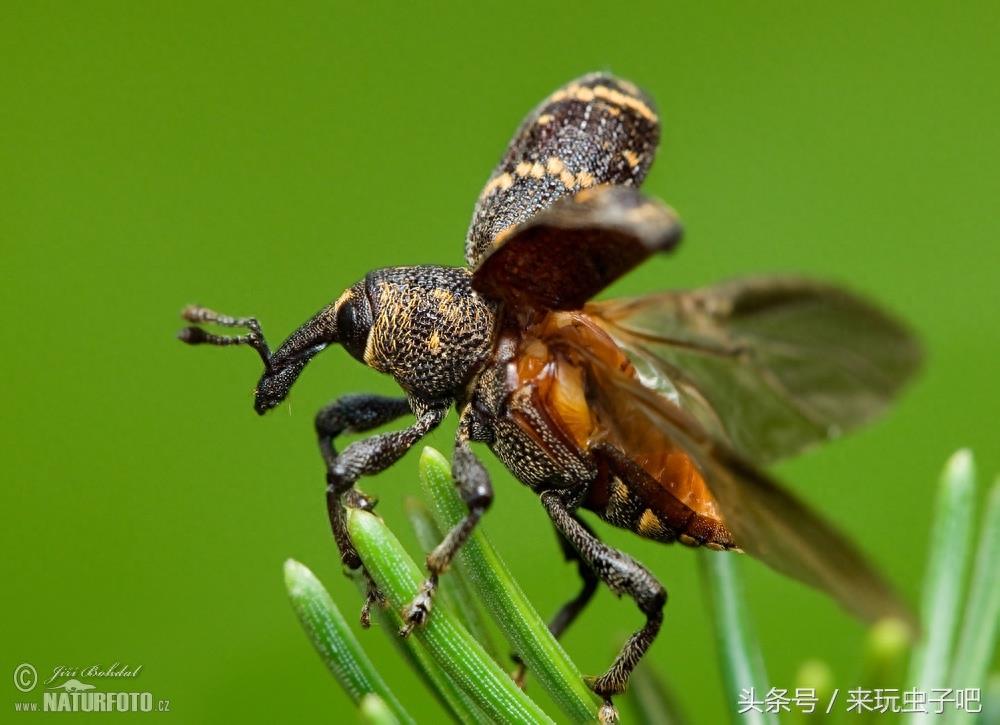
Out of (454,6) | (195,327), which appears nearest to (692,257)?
(454,6)

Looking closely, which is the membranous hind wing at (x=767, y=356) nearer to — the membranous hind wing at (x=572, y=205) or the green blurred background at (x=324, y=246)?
the membranous hind wing at (x=572, y=205)

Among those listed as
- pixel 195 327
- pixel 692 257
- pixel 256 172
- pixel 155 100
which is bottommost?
pixel 195 327

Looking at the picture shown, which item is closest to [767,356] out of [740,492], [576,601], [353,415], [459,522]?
[740,492]

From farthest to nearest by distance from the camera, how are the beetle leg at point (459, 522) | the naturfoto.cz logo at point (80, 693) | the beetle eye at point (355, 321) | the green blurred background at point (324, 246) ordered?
1. the green blurred background at point (324, 246)
2. the beetle eye at point (355, 321)
3. the naturfoto.cz logo at point (80, 693)
4. the beetle leg at point (459, 522)

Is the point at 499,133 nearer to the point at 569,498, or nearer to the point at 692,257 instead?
the point at 692,257

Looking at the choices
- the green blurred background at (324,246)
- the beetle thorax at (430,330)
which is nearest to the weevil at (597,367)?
the beetle thorax at (430,330)

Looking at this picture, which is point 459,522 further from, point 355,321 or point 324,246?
point 324,246

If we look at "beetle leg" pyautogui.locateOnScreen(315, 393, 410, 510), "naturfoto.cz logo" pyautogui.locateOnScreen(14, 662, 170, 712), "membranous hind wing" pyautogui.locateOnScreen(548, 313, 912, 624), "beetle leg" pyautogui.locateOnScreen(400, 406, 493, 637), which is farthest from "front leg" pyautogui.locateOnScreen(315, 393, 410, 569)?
"naturfoto.cz logo" pyautogui.locateOnScreen(14, 662, 170, 712)

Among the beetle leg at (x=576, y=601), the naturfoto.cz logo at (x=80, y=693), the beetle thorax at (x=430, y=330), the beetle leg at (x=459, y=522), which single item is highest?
the beetle thorax at (x=430, y=330)
